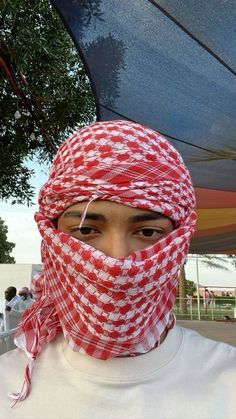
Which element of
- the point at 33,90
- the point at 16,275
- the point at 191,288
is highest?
the point at 33,90

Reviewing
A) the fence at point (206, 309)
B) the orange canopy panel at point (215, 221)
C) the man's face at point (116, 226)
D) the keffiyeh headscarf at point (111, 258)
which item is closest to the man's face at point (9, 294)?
the orange canopy panel at point (215, 221)

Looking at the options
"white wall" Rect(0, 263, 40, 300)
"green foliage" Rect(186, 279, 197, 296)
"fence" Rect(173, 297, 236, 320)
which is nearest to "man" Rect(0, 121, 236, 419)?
"white wall" Rect(0, 263, 40, 300)

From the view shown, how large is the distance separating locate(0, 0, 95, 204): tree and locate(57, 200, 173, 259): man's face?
12.9 feet

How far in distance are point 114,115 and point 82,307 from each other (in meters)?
3.36

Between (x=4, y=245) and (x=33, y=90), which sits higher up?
(x=33, y=90)

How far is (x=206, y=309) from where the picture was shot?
765 inches

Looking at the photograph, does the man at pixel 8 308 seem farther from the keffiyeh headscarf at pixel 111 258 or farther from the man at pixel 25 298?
the keffiyeh headscarf at pixel 111 258

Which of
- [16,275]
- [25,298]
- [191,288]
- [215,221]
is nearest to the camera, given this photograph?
[215,221]

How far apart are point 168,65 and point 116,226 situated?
9.00 feet

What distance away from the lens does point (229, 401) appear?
51.0 inches

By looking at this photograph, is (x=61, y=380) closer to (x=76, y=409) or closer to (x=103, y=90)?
(x=76, y=409)

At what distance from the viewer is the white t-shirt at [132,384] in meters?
1.28

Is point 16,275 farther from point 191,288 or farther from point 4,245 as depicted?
point 4,245

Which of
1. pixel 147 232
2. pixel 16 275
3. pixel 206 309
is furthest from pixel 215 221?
pixel 206 309
